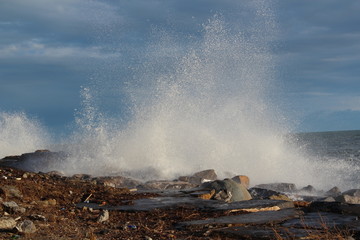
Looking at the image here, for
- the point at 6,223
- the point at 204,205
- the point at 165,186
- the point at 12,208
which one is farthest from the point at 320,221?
the point at 165,186

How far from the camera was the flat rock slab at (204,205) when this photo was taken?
239 inches

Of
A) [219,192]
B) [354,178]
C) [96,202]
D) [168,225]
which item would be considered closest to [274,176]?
[354,178]

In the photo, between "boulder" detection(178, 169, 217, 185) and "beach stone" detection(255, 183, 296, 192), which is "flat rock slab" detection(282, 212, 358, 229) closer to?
"boulder" detection(178, 169, 217, 185)

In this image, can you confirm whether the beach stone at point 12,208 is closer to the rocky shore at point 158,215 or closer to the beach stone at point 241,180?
the rocky shore at point 158,215

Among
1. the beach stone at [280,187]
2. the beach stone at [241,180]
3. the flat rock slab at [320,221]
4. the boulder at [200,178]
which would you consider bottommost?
the flat rock slab at [320,221]

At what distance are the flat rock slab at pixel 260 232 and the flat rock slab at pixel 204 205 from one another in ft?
4.57

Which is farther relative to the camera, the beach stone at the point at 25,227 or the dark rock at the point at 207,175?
the dark rock at the point at 207,175

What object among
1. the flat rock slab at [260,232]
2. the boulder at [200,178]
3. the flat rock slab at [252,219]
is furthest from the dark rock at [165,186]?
the flat rock slab at [260,232]

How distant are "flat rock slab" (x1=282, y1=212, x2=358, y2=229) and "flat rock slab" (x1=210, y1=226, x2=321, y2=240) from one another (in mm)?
247

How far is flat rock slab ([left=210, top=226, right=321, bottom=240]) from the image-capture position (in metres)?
4.09

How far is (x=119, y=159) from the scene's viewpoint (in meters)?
16.2

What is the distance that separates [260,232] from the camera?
430 centimetres

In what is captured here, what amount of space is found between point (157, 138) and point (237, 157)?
11.8 feet

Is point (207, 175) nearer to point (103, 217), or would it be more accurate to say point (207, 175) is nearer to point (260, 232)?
point (103, 217)
